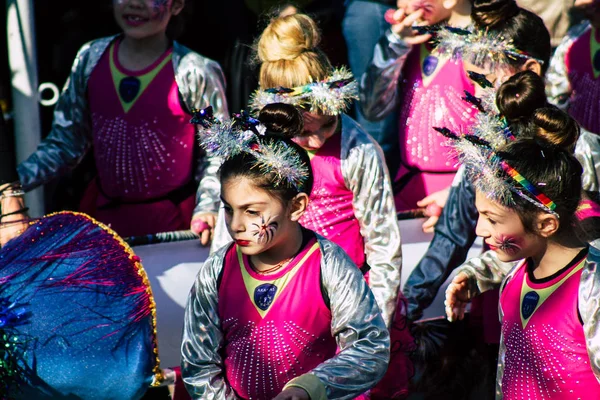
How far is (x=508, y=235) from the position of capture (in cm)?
260

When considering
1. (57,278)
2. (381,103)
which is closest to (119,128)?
(381,103)

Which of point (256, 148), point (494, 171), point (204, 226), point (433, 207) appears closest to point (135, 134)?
point (204, 226)

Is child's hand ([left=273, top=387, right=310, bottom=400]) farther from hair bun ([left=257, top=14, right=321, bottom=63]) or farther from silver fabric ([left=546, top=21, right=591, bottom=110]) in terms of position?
silver fabric ([left=546, top=21, right=591, bottom=110])

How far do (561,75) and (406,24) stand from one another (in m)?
0.90

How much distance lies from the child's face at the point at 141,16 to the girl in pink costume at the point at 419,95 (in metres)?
0.86

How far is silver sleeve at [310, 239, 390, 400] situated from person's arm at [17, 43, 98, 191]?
6.13 feet

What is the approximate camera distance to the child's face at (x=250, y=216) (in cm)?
261

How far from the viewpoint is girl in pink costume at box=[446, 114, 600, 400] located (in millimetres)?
2523

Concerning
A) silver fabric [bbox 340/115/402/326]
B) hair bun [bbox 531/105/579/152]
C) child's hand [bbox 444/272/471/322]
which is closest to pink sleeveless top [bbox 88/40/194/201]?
silver fabric [bbox 340/115/402/326]

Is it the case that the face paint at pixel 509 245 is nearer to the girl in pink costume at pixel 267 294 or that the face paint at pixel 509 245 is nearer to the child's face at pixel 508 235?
the child's face at pixel 508 235

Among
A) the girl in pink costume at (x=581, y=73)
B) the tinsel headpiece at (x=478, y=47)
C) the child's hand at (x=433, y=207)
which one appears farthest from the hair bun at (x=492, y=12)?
the girl in pink costume at (x=581, y=73)

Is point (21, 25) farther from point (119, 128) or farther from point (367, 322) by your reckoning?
point (367, 322)

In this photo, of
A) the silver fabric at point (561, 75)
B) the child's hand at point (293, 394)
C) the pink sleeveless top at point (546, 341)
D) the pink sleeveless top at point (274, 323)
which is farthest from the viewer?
the silver fabric at point (561, 75)

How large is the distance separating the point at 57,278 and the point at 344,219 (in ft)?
3.36
